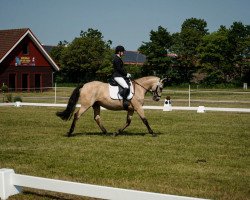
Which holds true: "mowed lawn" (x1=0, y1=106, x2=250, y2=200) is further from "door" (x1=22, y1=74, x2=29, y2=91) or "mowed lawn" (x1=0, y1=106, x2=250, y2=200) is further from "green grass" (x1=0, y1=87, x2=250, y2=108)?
"door" (x1=22, y1=74, x2=29, y2=91)

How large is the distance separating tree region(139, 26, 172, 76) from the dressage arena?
54.1 meters

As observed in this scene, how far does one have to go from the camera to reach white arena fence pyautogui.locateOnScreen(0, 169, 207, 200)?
15.8ft

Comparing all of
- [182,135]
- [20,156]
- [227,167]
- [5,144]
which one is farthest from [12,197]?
[182,135]

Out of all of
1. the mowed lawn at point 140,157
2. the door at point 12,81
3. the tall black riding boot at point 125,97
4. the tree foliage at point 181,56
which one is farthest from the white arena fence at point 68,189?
the tree foliage at point 181,56

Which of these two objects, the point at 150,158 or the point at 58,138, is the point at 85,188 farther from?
the point at 58,138

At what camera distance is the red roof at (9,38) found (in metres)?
45.2

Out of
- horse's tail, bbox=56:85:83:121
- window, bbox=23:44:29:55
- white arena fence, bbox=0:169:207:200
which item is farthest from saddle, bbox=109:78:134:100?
window, bbox=23:44:29:55

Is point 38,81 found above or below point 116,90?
above

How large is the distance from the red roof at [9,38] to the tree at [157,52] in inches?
1108

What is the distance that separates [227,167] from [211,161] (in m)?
0.67

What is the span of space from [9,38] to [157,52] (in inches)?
1197

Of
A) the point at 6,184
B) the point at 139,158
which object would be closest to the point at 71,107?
the point at 139,158

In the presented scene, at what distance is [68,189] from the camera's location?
540cm

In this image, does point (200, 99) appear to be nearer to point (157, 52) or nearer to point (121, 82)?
point (121, 82)
